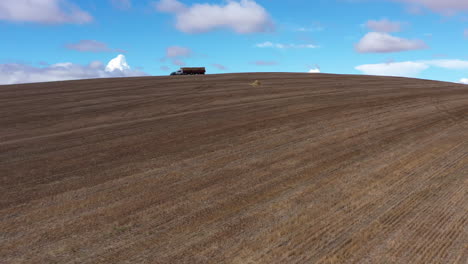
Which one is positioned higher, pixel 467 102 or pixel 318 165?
pixel 467 102

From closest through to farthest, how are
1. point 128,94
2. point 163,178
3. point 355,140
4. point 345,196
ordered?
point 345,196 → point 163,178 → point 355,140 → point 128,94

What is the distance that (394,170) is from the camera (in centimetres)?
Result: 716

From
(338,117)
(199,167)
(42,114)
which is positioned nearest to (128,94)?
(42,114)

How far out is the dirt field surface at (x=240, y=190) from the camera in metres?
4.59

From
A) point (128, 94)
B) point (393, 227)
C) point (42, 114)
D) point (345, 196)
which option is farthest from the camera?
point (128, 94)

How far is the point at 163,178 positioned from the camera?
711cm

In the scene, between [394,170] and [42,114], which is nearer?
[394,170]

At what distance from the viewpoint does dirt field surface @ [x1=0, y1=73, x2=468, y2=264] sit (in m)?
4.59

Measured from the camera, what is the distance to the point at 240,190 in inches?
252

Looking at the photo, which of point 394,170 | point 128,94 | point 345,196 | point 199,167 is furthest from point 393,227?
point 128,94

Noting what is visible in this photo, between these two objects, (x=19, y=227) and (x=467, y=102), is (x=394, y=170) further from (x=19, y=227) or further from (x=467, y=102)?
(x=467, y=102)

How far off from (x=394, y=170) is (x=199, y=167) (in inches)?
146

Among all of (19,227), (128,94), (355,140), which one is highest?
(128,94)

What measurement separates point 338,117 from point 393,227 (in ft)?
26.1
